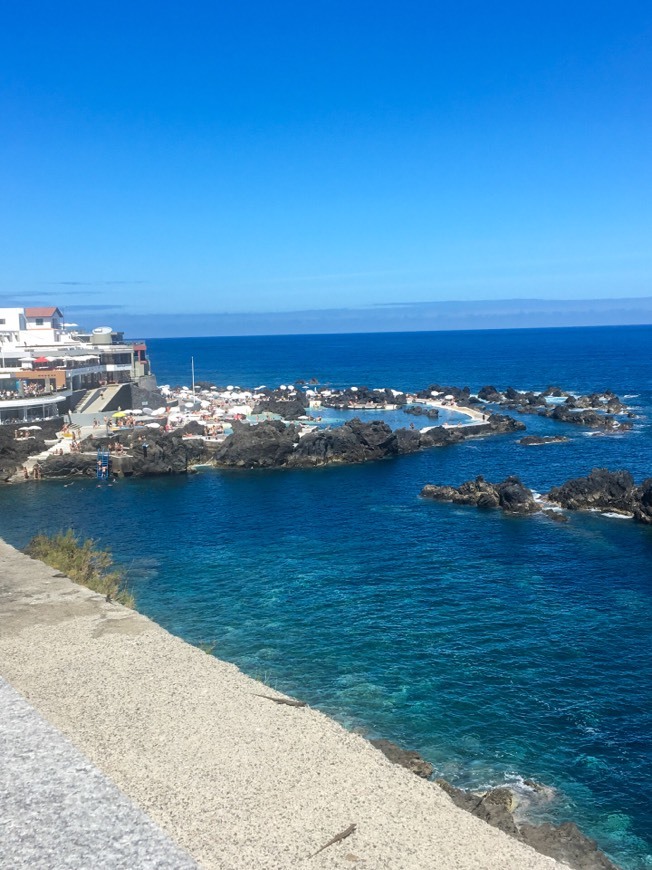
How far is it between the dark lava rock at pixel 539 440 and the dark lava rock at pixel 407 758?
52.1 metres

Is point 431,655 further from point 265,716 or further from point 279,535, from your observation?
point 279,535

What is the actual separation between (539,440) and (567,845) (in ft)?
185

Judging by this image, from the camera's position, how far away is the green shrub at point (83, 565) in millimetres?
29516

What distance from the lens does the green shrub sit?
1162 inches

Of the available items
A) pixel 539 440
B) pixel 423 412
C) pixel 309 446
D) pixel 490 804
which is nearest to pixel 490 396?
pixel 423 412

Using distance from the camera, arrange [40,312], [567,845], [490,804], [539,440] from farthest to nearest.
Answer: [40,312], [539,440], [490,804], [567,845]

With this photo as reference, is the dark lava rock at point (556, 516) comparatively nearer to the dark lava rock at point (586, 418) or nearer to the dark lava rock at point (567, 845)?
the dark lava rock at point (567, 845)

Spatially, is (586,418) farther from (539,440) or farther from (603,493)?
(603,493)

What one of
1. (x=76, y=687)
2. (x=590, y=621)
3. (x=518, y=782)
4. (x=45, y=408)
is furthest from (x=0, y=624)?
(x=45, y=408)

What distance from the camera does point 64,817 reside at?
44.7 ft

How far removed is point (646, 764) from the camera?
20.1 metres

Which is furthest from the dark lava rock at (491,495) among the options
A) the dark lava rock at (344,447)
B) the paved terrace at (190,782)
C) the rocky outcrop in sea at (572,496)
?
the paved terrace at (190,782)

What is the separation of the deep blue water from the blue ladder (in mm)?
2208

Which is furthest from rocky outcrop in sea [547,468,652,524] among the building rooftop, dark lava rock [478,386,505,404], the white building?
the building rooftop
